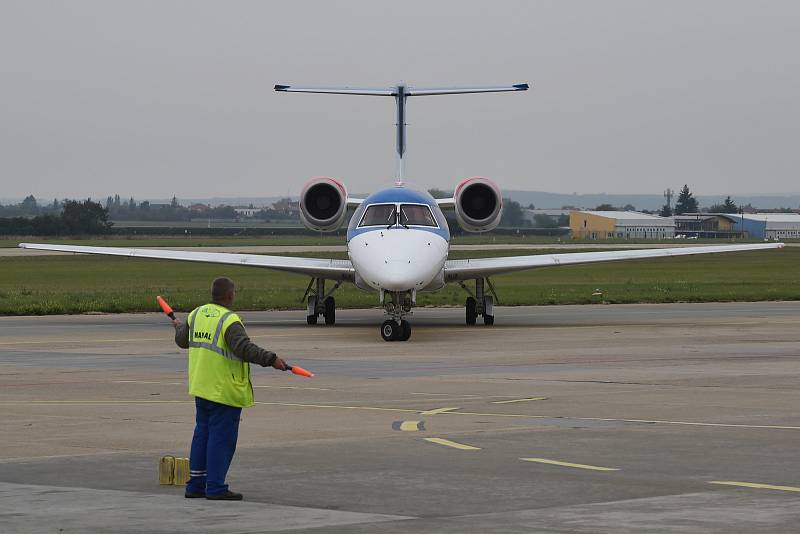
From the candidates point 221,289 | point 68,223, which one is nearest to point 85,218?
point 68,223

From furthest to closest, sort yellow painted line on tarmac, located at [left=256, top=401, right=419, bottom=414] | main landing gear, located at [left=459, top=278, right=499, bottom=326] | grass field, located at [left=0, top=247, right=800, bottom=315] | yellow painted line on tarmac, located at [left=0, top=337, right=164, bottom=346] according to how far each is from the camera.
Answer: grass field, located at [left=0, top=247, right=800, bottom=315], main landing gear, located at [left=459, top=278, right=499, bottom=326], yellow painted line on tarmac, located at [left=0, top=337, right=164, bottom=346], yellow painted line on tarmac, located at [left=256, top=401, right=419, bottom=414]

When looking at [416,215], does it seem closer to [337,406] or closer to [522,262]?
[522,262]

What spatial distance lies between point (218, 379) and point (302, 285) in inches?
1781

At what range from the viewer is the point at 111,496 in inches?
400

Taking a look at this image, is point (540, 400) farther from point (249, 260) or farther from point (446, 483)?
point (249, 260)

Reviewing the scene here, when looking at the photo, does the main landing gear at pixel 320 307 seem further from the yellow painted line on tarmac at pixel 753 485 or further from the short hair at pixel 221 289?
the yellow painted line on tarmac at pixel 753 485

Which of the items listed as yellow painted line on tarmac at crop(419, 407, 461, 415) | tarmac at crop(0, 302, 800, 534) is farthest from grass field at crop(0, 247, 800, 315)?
yellow painted line on tarmac at crop(419, 407, 461, 415)

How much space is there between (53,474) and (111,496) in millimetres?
1187

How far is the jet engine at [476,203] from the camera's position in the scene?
111ft

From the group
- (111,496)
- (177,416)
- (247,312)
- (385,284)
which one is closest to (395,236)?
(385,284)

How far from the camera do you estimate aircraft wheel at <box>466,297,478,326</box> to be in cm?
3381

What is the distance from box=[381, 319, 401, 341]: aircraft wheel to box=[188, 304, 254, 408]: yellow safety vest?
16.5 meters

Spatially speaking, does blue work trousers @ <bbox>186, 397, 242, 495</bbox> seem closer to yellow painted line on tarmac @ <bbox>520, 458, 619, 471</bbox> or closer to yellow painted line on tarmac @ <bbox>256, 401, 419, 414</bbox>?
yellow painted line on tarmac @ <bbox>520, 458, 619, 471</bbox>

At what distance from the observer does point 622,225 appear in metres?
192
